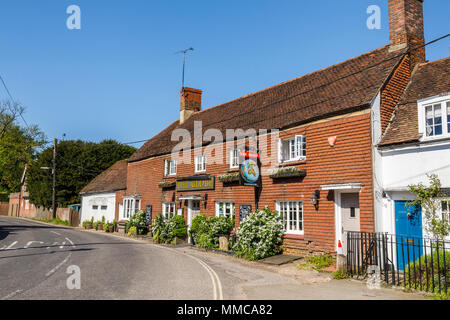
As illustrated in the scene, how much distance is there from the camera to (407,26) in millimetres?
14477

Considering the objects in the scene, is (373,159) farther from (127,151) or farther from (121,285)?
(127,151)

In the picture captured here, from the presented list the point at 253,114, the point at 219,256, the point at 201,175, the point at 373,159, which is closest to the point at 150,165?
the point at 201,175

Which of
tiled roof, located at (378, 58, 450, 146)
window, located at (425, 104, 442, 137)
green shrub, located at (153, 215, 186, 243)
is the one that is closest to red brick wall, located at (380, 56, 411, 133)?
tiled roof, located at (378, 58, 450, 146)

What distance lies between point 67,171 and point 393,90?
41.5m

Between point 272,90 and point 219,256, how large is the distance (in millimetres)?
10652

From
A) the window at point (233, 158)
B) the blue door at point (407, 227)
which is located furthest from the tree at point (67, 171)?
the blue door at point (407, 227)

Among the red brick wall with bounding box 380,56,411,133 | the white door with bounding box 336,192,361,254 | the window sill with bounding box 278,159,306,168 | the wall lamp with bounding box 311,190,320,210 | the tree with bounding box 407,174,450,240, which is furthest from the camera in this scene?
the window sill with bounding box 278,159,306,168

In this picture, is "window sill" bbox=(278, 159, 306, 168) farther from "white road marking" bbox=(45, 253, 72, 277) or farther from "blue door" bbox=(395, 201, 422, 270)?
"white road marking" bbox=(45, 253, 72, 277)

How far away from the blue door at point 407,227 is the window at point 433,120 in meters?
2.49

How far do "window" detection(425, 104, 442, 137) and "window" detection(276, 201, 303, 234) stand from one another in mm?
5555

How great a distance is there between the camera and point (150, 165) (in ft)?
84.7

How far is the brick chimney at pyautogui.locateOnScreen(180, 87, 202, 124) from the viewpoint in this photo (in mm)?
28031

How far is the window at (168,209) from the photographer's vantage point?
23.0 meters

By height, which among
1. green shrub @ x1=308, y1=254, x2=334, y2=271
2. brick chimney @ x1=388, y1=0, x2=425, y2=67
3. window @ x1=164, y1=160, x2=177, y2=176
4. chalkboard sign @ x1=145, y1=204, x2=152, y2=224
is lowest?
green shrub @ x1=308, y1=254, x2=334, y2=271
